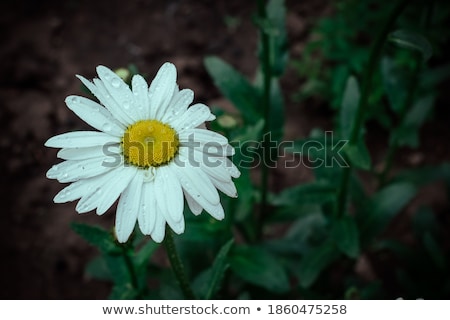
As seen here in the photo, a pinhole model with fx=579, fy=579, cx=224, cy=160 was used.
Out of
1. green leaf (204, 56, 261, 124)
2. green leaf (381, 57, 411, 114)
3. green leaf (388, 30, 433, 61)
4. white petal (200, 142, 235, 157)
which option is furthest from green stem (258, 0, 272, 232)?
white petal (200, 142, 235, 157)

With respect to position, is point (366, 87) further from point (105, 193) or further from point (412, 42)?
point (105, 193)

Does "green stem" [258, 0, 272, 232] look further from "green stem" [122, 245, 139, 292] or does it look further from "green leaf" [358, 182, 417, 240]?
"green stem" [122, 245, 139, 292]

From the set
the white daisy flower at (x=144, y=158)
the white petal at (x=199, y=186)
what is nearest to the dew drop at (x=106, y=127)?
the white daisy flower at (x=144, y=158)

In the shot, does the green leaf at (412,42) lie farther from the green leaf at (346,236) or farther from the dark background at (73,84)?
the dark background at (73,84)

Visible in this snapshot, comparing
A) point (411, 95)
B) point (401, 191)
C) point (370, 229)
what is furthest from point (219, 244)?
point (411, 95)

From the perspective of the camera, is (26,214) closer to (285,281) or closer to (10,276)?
(10,276)

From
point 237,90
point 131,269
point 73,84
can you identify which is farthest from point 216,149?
point 73,84
